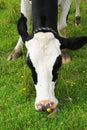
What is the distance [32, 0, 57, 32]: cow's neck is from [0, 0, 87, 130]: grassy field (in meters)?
0.72

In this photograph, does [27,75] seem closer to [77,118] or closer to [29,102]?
[29,102]

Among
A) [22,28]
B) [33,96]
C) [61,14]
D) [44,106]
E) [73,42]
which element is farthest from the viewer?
[61,14]

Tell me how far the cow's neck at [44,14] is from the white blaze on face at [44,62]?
30cm

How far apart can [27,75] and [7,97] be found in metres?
0.37

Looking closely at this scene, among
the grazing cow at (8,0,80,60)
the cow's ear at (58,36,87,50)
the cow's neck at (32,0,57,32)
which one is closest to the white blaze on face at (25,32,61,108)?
the cow's ear at (58,36,87,50)

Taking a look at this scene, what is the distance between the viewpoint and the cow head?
13.3 ft

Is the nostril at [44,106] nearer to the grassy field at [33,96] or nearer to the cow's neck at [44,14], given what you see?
the grassy field at [33,96]

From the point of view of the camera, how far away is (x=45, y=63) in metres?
4.11

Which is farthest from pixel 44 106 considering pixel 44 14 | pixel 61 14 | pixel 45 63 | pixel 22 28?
pixel 61 14

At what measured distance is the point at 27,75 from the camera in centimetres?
493

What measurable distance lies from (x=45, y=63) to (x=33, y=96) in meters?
0.80

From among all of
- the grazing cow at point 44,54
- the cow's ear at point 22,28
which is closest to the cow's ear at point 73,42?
the grazing cow at point 44,54

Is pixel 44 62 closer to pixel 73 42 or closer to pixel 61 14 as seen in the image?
pixel 73 42

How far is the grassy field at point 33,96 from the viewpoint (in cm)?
429
